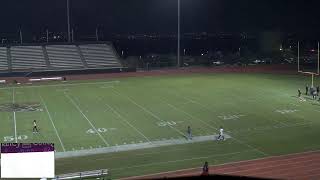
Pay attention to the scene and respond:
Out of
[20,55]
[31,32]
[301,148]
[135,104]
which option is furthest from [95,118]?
[31,32]

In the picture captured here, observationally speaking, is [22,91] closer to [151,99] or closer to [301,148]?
[151,99]

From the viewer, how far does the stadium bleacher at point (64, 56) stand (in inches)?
2192

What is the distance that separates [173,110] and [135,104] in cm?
368

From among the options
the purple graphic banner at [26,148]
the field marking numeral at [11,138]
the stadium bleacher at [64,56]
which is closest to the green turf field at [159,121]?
the field marking numeral at [11,138]

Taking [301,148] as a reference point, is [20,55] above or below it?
above

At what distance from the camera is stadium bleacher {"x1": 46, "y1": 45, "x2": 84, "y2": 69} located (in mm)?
55688

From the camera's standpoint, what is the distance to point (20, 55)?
5756 cm

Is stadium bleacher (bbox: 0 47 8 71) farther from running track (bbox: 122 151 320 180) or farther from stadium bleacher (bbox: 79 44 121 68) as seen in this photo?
running track (bbox: 122 151 320 180)

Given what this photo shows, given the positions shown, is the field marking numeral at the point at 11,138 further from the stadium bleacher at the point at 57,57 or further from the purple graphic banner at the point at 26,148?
the stadium bleacher at the point at 57,57

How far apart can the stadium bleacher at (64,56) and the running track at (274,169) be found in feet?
126

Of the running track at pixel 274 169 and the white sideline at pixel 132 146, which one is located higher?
the white sideline at pixel 132 146

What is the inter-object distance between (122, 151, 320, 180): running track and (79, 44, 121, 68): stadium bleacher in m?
38.1

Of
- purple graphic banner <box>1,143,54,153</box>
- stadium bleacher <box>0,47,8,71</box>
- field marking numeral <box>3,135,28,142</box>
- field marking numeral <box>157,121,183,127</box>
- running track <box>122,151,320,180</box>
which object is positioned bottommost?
running track <box>122,151,320,180</box>

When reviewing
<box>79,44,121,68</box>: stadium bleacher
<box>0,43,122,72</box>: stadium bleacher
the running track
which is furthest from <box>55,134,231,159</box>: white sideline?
<box>79,44,121,68</box>: stadium bleacher
